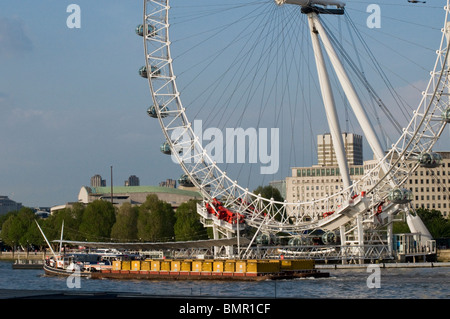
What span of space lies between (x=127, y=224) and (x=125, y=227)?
810 millimetres

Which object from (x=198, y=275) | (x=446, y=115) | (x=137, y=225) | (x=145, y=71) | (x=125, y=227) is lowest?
(x=198, y=275)

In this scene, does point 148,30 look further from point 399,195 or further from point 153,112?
point 399,195

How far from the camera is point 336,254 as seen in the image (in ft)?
351

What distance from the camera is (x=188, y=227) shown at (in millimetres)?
153500

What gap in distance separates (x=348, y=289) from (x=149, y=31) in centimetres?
4700

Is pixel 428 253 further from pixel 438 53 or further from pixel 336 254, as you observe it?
pixel 438 53

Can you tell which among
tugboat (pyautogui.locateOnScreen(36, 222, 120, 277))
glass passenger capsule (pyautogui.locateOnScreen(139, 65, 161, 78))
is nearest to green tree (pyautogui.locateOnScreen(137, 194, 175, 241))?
tugboat (pyautogui.locateOnScreen(36, 222, 120, 277))

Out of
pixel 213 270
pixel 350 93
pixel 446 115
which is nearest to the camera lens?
pixel 213 270

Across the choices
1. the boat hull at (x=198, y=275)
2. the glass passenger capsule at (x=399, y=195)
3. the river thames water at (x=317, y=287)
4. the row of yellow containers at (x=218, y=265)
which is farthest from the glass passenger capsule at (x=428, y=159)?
the boat hull at (x=198, y=275)

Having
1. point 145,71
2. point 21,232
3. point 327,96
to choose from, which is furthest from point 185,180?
point 21,232

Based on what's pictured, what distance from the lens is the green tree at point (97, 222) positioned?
168 metres

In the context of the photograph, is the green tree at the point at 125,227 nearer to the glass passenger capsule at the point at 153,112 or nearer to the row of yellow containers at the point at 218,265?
the glass passenger capsule at the point at 153,112

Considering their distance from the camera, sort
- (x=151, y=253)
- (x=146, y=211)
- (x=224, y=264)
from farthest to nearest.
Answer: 1. (x=146, y=211)
2. (x=151, y=253)
3. (x=224, y=264)
